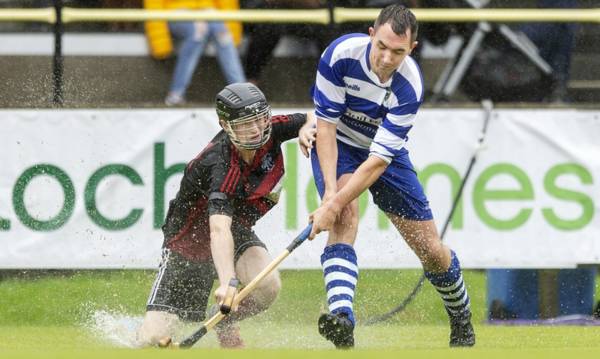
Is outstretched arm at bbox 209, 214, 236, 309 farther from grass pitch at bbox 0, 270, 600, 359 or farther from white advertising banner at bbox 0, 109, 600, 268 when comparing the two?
white advertising banner at bbox 0, 109, 600, 268

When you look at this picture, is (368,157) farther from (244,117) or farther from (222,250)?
(222,250)

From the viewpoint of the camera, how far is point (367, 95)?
7.25 meters

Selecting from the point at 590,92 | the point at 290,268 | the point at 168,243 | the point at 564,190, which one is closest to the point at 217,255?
the point at 168,243

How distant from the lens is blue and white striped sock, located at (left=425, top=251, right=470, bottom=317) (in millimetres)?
7637

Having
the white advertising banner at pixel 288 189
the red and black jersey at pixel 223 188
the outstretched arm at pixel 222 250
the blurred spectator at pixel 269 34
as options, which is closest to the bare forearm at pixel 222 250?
the outstretched arm at pixel 222 250

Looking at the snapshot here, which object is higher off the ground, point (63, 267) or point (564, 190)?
point (564, 190)

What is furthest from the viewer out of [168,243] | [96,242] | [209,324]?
[96,242]

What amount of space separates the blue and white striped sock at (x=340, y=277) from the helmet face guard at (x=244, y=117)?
2.05 ft

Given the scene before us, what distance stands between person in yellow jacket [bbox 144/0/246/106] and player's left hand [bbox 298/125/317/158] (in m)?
2.53

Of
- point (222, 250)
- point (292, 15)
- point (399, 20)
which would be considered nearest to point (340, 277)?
point (222, 250)

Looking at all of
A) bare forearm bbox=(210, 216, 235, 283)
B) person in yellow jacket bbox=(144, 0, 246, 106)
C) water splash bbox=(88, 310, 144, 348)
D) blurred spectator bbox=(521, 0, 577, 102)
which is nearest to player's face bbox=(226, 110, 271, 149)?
bare forearm bbox=(210, 216, 235, 283)

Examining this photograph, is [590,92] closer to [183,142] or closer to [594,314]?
[594,314]

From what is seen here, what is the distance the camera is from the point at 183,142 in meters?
9.26

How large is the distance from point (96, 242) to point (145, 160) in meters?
→ 0.58
